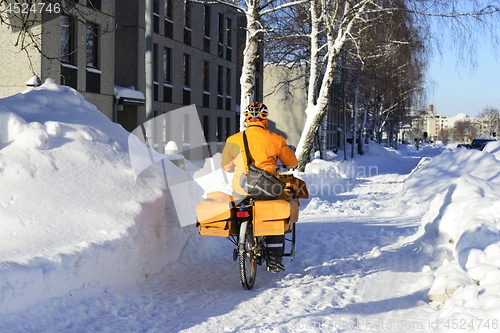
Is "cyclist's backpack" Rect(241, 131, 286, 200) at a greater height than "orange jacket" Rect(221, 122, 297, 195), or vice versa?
"orange jacket" Rect(221, 122, 297, 195)

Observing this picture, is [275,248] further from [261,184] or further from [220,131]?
[220,131]

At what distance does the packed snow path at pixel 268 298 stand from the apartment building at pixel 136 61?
620cm

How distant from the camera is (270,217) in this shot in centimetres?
711

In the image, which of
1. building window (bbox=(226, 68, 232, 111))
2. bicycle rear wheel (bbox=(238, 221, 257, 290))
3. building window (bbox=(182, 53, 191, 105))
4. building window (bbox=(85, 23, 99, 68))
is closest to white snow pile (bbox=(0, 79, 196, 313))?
bicycle rear wheel (bbox=(238, 221, 257, 290))

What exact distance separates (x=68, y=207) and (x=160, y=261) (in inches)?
54.7

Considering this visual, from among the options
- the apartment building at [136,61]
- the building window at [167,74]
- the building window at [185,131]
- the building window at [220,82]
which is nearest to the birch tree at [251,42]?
the apartment building at [136,61]

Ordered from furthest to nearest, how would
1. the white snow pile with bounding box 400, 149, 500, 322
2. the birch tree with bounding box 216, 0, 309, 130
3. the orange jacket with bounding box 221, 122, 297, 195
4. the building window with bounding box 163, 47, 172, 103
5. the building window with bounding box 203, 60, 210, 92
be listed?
the building window with bounding box 203, 60, 210, 92 < the building window with bounding box 163, 47, 172, 103 < the birch tree with bounding box 216, 0, 309, 130 < the orange jacket with bounding box 221, 122, 297, 195 < the white snow pile with bounding box 400, 149, 500, 322

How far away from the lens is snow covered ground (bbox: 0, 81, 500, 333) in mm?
5496

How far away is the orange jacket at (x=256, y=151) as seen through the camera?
739 cm

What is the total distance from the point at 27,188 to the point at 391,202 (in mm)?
11666

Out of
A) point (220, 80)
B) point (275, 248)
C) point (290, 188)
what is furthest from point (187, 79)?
point (275, 248)

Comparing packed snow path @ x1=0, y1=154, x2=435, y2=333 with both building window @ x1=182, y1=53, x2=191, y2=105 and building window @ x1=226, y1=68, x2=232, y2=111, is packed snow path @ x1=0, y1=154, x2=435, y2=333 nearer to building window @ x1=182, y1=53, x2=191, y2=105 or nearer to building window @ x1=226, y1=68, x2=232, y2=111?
building window @ x1=182, y1=53, x2=191, y2=105

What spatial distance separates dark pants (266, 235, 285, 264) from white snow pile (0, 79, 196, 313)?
129cm

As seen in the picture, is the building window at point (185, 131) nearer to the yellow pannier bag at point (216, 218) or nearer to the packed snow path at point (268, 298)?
the packed snow path at point (268, 298)
